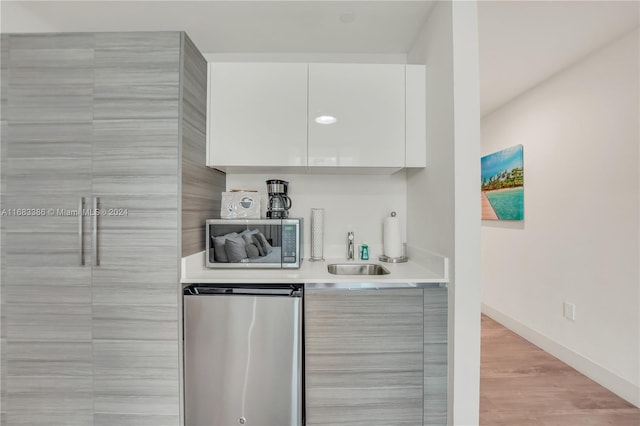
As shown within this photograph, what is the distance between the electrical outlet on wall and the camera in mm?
2547

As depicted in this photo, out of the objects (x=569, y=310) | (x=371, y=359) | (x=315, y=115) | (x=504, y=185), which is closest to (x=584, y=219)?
(x=569, y=310)

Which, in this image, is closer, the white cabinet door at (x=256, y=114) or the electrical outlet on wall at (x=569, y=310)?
the white cabinet door at (x=256, y=114)

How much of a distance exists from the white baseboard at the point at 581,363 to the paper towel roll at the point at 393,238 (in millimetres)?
1724

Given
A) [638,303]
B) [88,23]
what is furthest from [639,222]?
[88,23]

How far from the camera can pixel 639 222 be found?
2.06 metres

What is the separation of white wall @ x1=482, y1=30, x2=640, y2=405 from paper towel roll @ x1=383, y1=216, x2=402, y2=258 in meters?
1.56

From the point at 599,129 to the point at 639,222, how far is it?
0.73 metres

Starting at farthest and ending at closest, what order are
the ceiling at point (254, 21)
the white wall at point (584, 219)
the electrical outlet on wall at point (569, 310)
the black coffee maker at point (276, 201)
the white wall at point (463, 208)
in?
the electrical outlet on wall at point (569, 310) → the white wall at point (584, 219) → the black coffee maker at point (276, 201) → the ceiling at point (254, 21) → the white wall at point (463, 208)

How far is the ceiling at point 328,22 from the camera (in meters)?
1.80

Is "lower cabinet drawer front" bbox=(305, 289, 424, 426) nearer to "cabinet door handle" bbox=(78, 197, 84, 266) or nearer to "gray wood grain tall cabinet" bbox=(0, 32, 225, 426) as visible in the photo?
"gray wood grain tall cabinet" bbox=(0, 32, 225, 426)

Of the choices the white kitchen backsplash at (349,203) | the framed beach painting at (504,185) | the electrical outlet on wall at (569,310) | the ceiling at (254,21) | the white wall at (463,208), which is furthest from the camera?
the framed beach painting at (504,185)

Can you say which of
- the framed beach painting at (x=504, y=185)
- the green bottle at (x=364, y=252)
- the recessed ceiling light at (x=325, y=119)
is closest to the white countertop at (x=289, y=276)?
the green bottle at (x=364, y=252)

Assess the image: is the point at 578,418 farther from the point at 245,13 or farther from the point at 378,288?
the point at 245,13

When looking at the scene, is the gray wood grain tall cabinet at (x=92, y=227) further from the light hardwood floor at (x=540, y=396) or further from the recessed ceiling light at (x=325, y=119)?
the light hardwood floor at (x=540, y=396)
